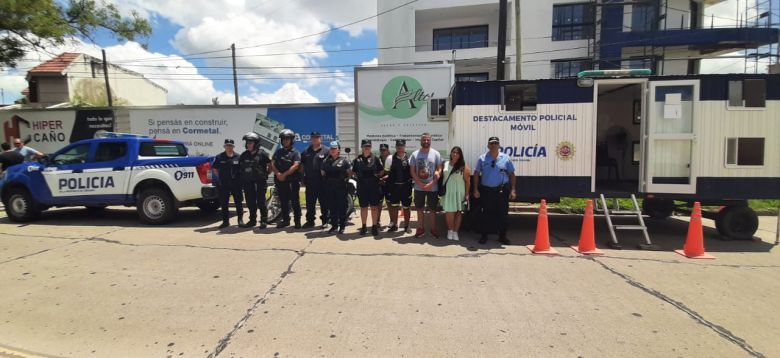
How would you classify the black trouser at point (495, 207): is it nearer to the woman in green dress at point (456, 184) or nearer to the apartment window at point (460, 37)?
the woman in green dress at point (456, 184)

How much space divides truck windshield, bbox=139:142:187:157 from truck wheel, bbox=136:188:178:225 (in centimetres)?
79

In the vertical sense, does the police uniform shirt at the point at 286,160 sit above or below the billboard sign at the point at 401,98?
below

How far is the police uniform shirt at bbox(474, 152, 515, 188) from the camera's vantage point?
6616 mm

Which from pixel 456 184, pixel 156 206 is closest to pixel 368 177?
pixel 456 184

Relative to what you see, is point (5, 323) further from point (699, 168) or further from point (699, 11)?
point (699, 11)

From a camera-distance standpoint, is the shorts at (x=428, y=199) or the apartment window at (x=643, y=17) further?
the apartment window at (x=643, y=17)

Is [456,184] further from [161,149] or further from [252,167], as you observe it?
[161,149]

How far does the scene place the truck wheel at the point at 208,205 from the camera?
9.09 m

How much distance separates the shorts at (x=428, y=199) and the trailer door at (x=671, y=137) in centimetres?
355

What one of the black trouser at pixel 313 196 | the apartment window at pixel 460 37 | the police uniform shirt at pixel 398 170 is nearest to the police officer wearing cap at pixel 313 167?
the black trouser at pixel 313 196

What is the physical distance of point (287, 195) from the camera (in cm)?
777

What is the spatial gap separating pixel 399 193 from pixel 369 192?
1.75 feet

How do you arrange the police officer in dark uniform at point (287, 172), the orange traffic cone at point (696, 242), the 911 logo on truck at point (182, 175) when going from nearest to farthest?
the orange traffic cone at point (696, 242), the police officer in dark uniform at point (287, 172), the 911 logo on truck at point (182, 175)

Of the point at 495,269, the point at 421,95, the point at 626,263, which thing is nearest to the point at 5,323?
the point at 495,269
